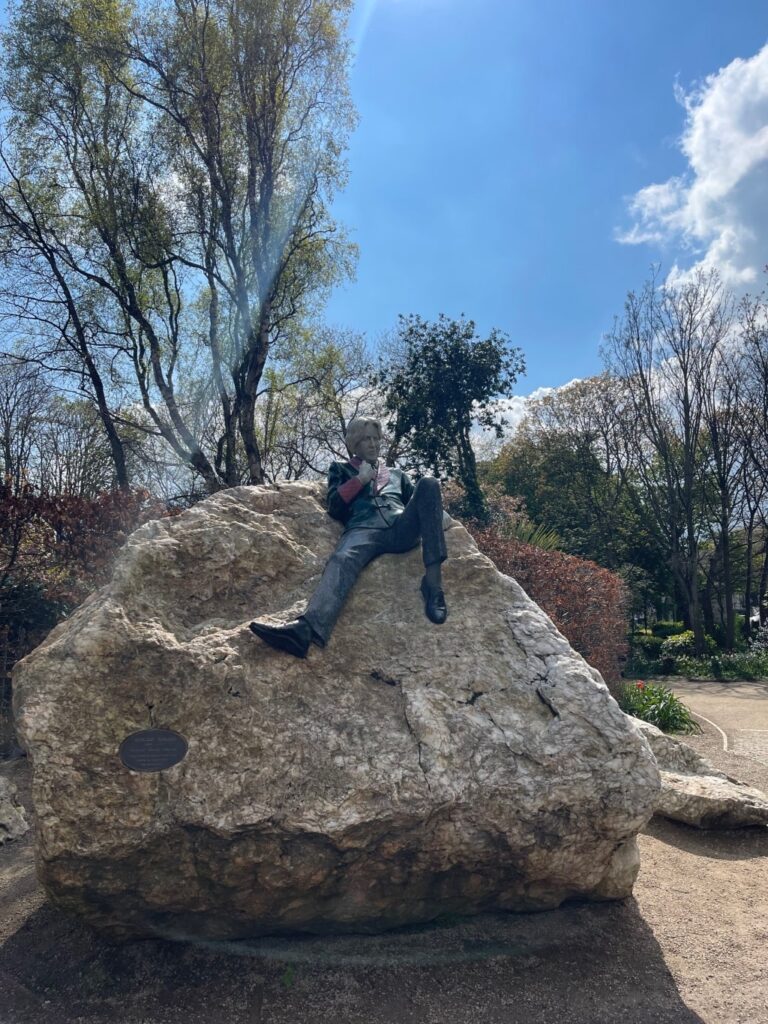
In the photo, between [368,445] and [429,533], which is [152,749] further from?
[368,445]

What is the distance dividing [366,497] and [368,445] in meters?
0.46

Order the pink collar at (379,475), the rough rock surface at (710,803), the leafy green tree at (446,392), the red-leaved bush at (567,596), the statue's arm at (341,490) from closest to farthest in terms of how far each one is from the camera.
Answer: the statue's arm at (341,490)
the pink collar at (379,475)
the rough rock surface at (710,803)
the red-leaved bush at (567,596)
the leafy green tree at (446,392)

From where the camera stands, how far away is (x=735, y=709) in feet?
39.1

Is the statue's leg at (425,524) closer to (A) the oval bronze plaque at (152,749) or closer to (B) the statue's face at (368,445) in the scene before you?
(B) the statue's face at (368,445)

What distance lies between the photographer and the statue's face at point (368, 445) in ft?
17.5

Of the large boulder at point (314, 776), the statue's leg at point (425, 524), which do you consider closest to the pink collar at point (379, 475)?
the statue's leg at point (425, 524)

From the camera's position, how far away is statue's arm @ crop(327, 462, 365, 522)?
16.7 feet

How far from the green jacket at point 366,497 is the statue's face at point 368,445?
0.40ft

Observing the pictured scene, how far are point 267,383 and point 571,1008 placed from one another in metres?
18.6

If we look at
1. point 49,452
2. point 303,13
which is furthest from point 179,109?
point 49,452

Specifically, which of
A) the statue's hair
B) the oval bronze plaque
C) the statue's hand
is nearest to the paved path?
the statue's hand

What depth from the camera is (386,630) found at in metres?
4.27

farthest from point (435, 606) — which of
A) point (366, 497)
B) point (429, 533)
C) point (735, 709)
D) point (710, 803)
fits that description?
point (735, 709)

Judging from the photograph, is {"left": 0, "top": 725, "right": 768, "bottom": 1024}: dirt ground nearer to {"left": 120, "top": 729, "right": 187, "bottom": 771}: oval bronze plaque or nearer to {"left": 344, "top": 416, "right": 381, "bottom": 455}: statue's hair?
{"left": 120, "top": 729, "right": 187, "bottom": 771}: oval bronze plaque
